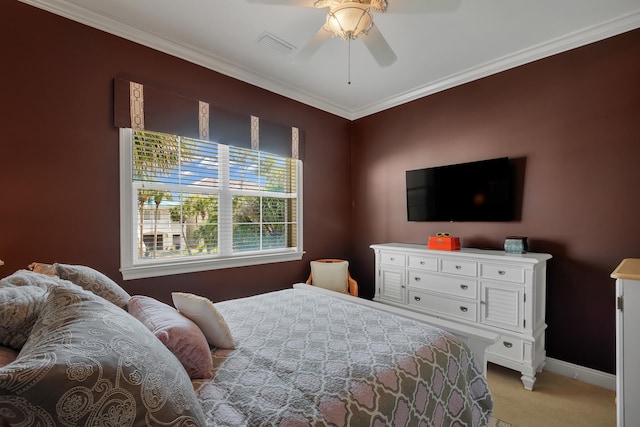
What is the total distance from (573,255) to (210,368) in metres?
2.89

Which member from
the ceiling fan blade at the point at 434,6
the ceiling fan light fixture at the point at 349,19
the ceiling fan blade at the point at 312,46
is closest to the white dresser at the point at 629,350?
the ceiling fan blade at the point at 434,6

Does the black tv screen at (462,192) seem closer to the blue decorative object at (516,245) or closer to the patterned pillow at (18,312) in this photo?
the blue decorative object at (516,245)

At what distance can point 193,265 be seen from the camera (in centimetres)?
271

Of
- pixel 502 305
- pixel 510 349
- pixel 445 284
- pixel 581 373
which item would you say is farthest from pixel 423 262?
pixel 581 373

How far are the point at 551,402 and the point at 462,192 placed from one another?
184cm

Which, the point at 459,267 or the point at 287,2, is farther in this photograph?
the point at 459,267

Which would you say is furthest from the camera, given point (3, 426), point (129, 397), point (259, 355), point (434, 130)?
point (434, 130)

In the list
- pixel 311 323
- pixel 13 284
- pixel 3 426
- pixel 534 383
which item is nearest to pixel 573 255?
pixel 534 383

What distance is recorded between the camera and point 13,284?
1.14 meters

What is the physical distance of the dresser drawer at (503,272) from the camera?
2357mm

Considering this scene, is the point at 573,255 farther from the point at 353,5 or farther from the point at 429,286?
the point at 353,5

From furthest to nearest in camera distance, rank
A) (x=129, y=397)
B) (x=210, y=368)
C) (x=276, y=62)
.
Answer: (x=276, y=62)
(x=210, y=368)
(x=129, y=397)

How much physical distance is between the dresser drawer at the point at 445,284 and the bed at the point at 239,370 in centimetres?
116

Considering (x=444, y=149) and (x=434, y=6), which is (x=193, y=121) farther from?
(x=444, y=149)
